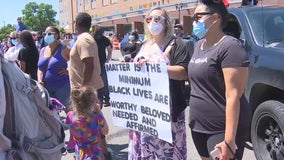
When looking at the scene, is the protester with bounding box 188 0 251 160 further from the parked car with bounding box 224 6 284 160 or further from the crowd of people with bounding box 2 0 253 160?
the parked car with bounding box 224 6 284 160

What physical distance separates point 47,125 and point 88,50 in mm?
1876

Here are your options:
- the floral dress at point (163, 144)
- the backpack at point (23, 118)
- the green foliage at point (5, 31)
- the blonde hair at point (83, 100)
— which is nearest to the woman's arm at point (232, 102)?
the floral dress at point (163, 144)

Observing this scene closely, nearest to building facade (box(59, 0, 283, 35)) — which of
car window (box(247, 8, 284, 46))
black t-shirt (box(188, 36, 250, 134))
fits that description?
car window (box(247, 8, 284, 46))

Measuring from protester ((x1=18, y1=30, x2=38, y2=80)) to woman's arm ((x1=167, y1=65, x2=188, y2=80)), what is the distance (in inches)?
159

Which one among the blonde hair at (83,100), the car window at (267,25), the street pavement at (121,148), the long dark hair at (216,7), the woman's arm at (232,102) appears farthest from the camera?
the street pavement at (121,148)

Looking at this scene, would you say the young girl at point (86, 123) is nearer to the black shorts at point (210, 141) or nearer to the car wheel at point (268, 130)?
the black shorts at point (210, 141)

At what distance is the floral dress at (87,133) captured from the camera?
4.01 meters

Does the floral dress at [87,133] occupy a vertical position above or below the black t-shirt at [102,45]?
below

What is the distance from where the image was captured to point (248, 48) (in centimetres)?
516

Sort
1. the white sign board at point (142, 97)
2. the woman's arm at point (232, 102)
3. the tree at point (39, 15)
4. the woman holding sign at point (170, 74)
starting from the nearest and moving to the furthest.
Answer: the woman's arm at point (232, 102) → the white sign board at point (142, 97) → the woman holding sign at point (170, 74) → the tree at point (39, 15)

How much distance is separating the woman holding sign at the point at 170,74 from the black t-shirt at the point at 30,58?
12.0ft

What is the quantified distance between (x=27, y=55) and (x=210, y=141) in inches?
183

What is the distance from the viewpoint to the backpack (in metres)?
2.70

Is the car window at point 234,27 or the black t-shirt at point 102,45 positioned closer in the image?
the car window at point 234,27
